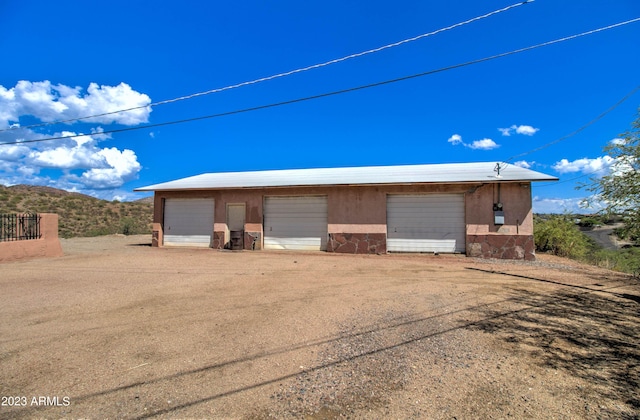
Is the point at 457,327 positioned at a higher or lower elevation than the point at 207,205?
lower

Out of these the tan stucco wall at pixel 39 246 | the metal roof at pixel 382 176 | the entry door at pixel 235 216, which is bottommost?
the tan stucco wall at pixel 39 246

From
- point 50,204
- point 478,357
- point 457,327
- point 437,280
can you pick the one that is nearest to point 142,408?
point 478,357

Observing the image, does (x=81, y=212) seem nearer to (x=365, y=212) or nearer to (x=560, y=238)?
(x=365, y=212)

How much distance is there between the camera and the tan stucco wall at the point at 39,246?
12047 millimetres

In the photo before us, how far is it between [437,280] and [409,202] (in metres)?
6.38

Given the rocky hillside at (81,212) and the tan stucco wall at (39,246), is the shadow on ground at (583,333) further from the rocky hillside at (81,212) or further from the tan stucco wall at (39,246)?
the rocky hillside at (81,212)

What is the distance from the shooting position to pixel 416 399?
3135 mm

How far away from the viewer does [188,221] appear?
1780 cm

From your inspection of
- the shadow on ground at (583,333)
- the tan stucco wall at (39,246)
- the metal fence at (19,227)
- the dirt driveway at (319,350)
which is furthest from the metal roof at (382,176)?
the shadow on ground at (583,333)

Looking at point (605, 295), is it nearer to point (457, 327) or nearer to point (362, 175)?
point (457, 327)

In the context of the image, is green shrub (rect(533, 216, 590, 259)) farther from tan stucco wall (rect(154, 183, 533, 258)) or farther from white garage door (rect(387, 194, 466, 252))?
white garage door (rect(387, 194, 466, 252))

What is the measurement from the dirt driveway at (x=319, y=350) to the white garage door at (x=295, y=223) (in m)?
7.59

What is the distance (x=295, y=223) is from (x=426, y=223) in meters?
5.70

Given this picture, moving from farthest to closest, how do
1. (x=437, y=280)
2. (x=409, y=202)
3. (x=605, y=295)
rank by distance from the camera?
1. (x=409, y=202)
2. (x=437, y=280)
3. (x=605, y=295)
